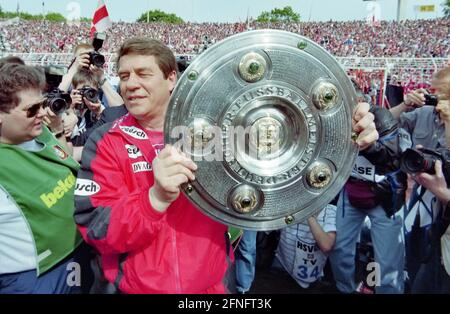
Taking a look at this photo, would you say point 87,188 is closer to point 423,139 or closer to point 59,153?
point 59,153

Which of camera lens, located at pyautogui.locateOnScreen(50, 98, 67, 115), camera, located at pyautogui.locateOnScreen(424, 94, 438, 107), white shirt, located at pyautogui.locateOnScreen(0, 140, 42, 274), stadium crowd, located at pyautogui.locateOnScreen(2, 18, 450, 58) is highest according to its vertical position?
stadium crowd, located at pyautogui.locateOnScreen(2, 18, 450, 58)

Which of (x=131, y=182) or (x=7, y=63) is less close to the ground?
(x=7, y=63)

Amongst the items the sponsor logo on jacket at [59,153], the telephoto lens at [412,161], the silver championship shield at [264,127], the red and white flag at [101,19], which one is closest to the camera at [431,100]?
→ the telephoto lens at [412,161]

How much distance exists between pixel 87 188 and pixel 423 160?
103 centimetres

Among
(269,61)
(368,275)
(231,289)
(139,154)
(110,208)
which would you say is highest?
(269,61)

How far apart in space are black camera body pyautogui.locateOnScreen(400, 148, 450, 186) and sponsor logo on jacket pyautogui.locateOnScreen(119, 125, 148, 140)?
79cm

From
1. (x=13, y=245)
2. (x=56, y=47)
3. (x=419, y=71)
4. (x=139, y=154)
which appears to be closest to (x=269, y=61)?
(x=139, y=154)

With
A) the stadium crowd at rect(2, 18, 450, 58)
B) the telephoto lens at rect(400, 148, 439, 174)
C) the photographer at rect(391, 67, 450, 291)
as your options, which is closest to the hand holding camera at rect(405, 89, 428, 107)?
the photographer at rect(391, 67, 450, 291)

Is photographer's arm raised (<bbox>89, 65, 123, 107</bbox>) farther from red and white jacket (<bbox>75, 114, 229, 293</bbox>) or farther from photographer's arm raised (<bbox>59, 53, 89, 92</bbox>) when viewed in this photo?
red and white jacket (<bbox>75, 114, 229, 293</bbox>)

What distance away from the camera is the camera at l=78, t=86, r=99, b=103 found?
8.92 ft

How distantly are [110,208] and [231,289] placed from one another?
0.50m

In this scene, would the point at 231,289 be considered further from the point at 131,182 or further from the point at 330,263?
the point at 330,263

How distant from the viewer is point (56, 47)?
15.1m

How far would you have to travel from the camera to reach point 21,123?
4.50ft
